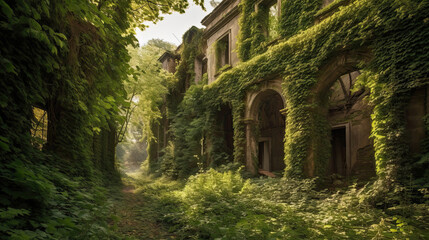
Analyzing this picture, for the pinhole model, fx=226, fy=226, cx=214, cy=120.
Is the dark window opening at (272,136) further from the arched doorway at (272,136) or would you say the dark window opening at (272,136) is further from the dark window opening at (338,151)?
the dark window opening at (338,151)

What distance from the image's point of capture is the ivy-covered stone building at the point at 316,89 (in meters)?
5.86

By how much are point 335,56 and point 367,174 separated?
510cm

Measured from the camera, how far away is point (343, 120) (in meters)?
11.1

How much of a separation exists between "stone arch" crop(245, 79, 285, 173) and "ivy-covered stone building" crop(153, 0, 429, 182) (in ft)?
0.19

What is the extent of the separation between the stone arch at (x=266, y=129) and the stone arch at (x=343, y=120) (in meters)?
2.34

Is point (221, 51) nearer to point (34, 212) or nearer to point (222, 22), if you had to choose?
point (222, 22)

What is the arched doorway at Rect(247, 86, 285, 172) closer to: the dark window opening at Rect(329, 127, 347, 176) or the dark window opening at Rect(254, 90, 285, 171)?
the dark window opening at Rect(254, 90, 285, 171)

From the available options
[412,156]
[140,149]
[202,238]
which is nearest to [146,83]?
[202,238]

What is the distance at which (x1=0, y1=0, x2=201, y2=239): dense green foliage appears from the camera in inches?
91.6

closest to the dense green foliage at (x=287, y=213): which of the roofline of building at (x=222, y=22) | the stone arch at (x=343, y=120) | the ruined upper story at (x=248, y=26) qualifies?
the stone arch at (x=343, y=120)

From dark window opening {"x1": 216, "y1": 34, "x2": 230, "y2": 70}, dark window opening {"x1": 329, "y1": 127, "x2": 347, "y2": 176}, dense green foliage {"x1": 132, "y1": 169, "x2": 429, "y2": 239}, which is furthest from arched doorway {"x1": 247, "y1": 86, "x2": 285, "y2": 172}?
dense green foliage {"x1": 132, "y1": 169, "x2": 429, "y2": 239}

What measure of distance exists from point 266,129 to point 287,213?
968 centimetres

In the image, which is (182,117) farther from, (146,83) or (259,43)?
(259,43)

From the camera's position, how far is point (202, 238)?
15.4 ft
